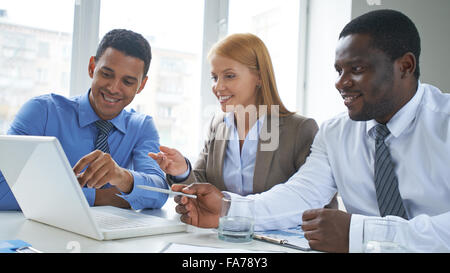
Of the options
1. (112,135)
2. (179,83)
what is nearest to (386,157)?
(112,135)

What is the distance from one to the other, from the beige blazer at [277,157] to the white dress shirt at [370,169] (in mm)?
293

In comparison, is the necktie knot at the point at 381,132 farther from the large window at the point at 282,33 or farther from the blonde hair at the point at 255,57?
the large window at the point at 282,33

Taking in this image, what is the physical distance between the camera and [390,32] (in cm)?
138

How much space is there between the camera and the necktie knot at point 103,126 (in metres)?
1.75

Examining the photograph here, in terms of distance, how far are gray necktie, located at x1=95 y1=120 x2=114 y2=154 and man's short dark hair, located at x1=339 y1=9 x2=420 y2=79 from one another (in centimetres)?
110

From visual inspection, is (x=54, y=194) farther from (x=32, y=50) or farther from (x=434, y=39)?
(x=434, y=39)

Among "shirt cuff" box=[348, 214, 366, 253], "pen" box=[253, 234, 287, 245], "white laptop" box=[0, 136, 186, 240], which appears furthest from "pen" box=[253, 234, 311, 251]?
"white laptop" box=[0, 136, 186, 240]

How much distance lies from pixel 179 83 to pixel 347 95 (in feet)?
6.07

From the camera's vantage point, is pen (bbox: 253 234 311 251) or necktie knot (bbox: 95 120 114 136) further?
necktie knot (bbox: 95 120 114 136)

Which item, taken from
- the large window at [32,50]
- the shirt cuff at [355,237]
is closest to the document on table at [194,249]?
the shirt cuff at [355,237]

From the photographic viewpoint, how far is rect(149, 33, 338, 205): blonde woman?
1.88 metres

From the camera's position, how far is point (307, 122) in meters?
1.94

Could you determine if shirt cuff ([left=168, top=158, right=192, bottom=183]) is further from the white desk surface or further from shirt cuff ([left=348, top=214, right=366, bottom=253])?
shirt cuff ([left=348, top=214, right=366, bottom=253])

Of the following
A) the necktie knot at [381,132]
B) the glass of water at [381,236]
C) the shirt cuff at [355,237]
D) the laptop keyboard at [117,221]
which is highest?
the necktie knot at [381,132]
